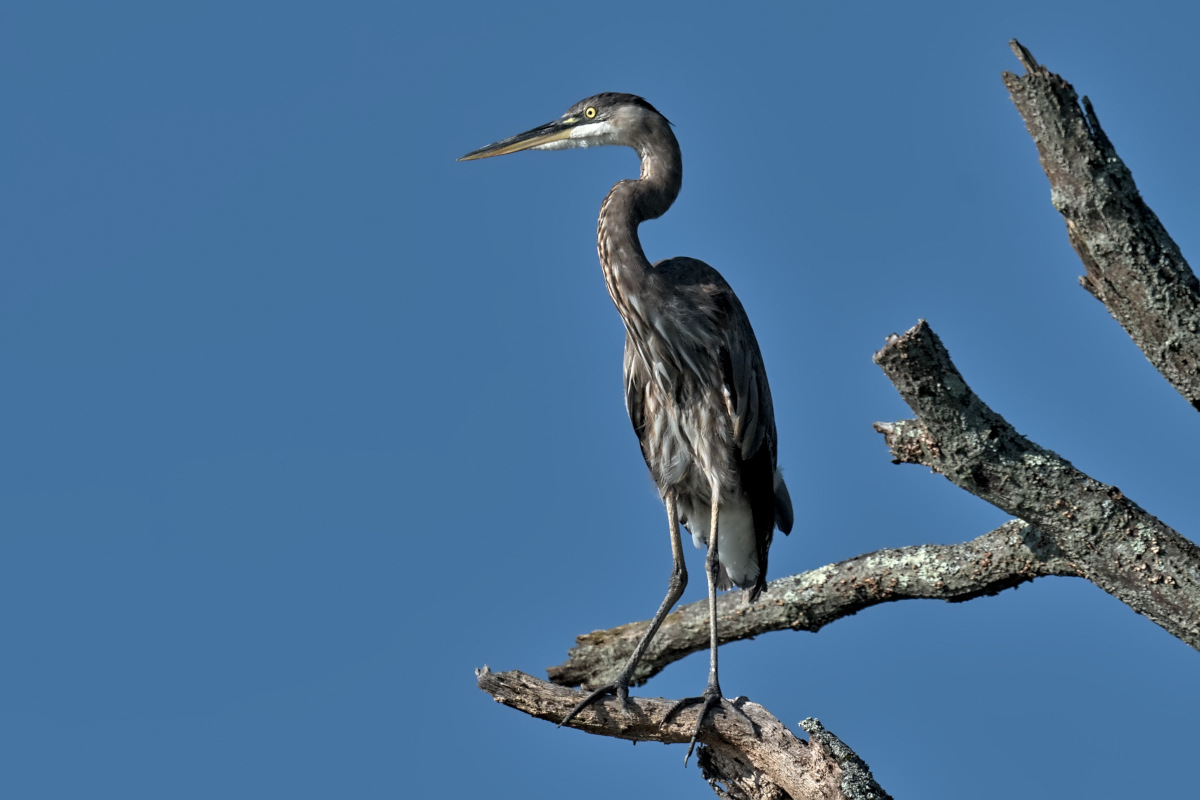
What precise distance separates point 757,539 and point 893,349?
7.85ft

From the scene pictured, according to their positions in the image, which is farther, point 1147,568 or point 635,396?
point 635,396

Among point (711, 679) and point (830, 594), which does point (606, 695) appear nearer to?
point (711, 679)

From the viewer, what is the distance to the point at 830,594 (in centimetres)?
575

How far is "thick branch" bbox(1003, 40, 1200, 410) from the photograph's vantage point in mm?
3705

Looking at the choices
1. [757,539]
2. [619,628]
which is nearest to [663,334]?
[757,539]

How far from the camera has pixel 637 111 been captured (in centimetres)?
A: 602

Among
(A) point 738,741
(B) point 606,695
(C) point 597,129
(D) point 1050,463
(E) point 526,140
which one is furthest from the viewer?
(E) point 526,140

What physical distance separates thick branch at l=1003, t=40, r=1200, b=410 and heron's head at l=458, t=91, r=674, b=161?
8.09 ft

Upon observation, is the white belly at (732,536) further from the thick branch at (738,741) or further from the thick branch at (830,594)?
the thick branch at (738,741)

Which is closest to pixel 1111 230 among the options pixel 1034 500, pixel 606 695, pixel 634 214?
pixel 1034 500

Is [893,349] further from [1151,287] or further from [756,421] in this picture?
[756,421]

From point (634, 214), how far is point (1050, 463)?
245cm

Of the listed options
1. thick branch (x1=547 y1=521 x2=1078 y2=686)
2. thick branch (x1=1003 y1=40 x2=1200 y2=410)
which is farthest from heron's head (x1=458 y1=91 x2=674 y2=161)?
Answer: thick branch (x1=1003 y1=40 x2=1200 y2=410)

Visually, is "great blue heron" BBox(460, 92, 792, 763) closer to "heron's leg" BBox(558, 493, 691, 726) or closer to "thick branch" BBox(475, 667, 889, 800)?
"heron's leg" BBox(558, 493, 691, 726)
